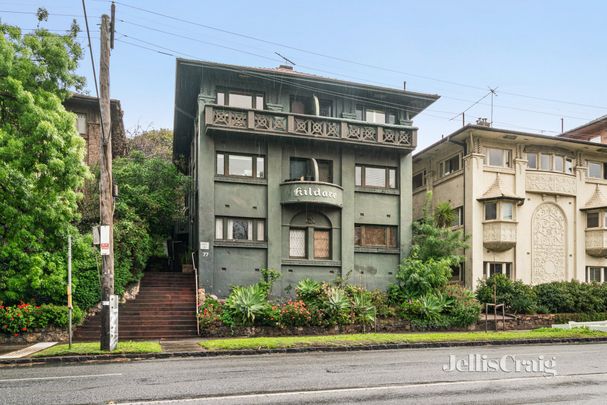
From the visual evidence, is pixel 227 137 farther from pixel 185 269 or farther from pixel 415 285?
pixel 415 285

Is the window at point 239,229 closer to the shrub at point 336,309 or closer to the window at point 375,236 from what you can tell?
the window at point 375,236

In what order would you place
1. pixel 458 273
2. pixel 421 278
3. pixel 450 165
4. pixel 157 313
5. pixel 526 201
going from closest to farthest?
pixel 157 313
pixel 421 278
pixel 526 201
pixel 458 273
pixel 450 165

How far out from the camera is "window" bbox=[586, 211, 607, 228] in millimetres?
32562

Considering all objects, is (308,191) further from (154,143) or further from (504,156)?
(154,143)

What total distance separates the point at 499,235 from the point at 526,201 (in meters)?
3.24

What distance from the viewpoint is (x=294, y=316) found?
21594 mm

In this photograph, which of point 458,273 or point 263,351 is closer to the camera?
point 263,351

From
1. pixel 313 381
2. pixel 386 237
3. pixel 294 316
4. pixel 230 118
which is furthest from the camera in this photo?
pixel 386 237

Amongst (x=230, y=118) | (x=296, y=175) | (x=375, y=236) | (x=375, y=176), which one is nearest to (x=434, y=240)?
(x=375, y=236)

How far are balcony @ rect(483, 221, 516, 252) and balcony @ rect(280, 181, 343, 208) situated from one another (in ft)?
31.7

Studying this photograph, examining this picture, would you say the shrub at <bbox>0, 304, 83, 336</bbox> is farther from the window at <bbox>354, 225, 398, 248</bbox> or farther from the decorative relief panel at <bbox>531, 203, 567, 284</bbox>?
the decorative relief panel at <bbox>531, 203, 567, 284</bbox>

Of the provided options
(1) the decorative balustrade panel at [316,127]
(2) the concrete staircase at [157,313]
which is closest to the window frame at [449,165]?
(1) the decorative balustrade panel at [316,127]

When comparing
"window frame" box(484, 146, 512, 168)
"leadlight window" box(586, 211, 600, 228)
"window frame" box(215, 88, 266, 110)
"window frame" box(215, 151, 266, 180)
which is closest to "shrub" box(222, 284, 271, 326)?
"window frame" box(215, 151, 266, 180)

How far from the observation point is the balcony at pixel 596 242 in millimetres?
31906
